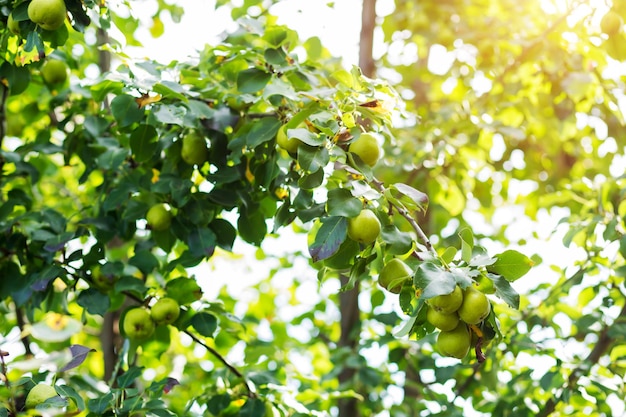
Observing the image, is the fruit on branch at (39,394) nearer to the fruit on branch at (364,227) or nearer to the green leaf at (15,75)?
the fruit on branch at (364,227)

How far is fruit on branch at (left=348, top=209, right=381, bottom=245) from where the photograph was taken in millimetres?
1514

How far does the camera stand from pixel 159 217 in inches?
77.8

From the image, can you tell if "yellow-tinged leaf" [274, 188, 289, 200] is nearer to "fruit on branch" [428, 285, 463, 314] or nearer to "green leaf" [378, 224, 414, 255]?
"green leaf" [378, 224, 414, 255]

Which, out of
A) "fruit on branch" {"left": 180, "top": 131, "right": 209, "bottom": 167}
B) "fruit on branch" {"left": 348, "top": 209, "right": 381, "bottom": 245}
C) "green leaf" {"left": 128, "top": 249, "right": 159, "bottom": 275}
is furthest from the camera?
"green leaf" {"left": 128, "top": 249, "right": 159, "bottom": 275}

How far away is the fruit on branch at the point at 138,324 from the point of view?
1963 mm

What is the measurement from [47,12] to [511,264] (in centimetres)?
119

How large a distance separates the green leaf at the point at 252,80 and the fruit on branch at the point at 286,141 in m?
0.20

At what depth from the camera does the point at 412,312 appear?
156 centimetres

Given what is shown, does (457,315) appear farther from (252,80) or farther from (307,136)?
(252,80)

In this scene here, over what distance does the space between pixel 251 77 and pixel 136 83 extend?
31 centimetres

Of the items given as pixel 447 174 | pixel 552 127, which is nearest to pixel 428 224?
pixel 447 174

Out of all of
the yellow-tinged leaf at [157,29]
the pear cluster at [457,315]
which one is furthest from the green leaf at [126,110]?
the yellow-tinged leaf at [157,29]

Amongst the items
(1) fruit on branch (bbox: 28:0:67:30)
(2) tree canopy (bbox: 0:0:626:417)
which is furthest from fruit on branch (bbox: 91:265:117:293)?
(1) fruit on branch (bbox: 28:0:67:30)

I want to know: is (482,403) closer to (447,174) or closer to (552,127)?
(447,174)
